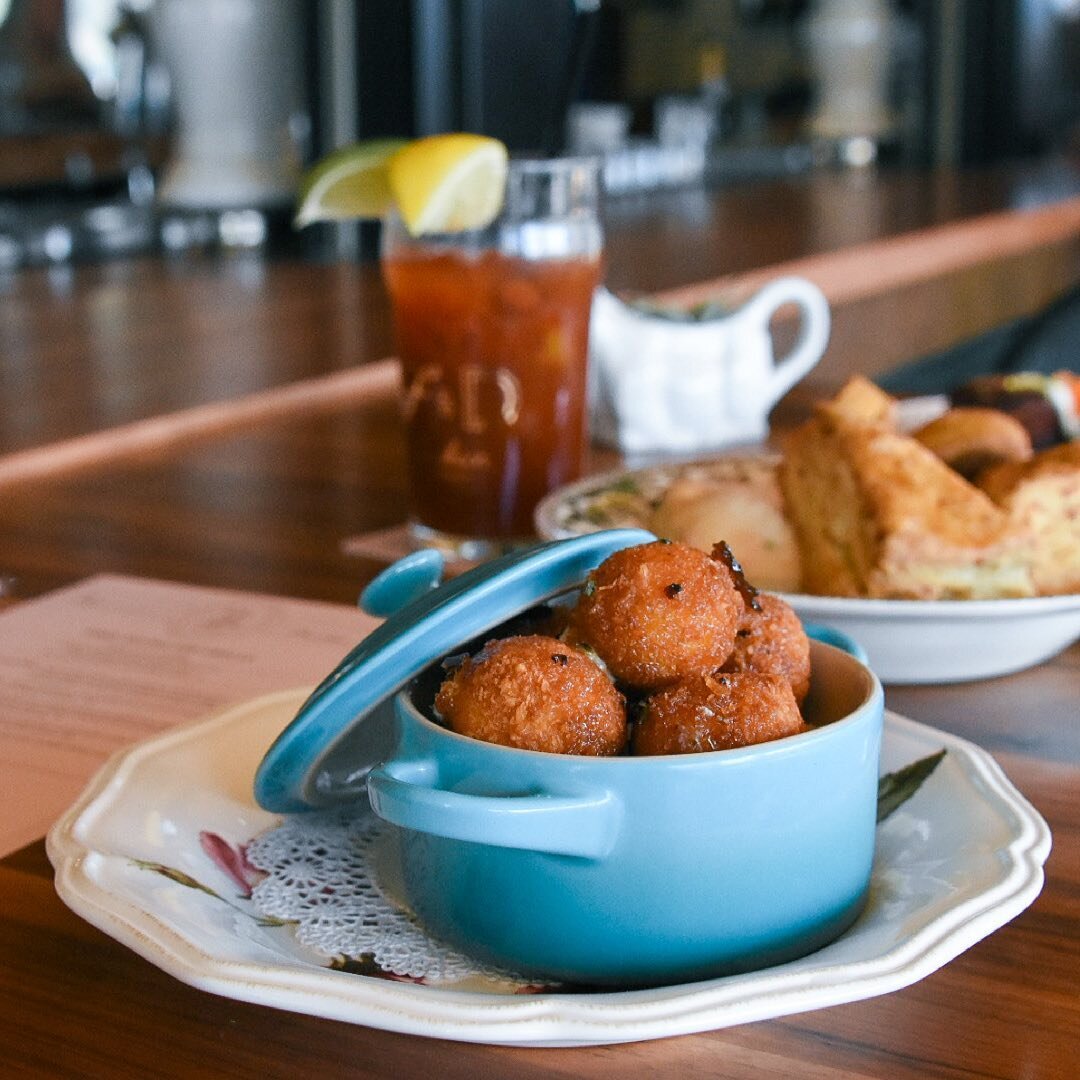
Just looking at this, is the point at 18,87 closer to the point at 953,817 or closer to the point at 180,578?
the point at 180,578

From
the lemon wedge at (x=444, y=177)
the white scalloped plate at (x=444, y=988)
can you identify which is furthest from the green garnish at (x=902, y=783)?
the lemon wedge at (x=444, y=177)

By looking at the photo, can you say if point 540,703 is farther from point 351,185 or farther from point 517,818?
point 351,185

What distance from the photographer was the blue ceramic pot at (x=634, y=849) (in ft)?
1.27

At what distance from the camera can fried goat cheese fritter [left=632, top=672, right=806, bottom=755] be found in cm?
41

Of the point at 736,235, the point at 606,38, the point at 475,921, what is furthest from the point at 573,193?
Answer: the point at 606,38

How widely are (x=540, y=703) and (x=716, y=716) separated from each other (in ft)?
0.16

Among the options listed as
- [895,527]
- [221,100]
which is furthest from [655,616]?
[221,100]

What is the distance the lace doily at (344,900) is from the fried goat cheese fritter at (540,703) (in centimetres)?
6

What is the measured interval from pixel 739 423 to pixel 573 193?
1.15 feet

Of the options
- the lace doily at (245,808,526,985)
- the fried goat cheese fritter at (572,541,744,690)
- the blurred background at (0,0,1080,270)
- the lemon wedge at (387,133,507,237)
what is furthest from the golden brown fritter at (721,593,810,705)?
the blurred background at (0,0,1080,270)

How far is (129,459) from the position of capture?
1.16 meters

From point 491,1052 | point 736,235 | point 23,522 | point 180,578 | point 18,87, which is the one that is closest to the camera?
point 491,1052

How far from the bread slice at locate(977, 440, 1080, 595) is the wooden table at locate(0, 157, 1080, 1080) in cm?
5

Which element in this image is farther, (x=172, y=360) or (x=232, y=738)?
(x=172, y=360)
